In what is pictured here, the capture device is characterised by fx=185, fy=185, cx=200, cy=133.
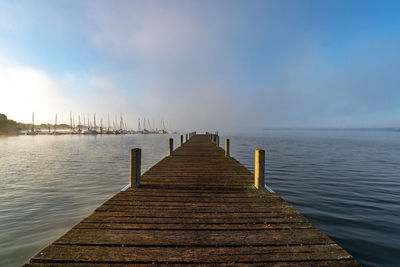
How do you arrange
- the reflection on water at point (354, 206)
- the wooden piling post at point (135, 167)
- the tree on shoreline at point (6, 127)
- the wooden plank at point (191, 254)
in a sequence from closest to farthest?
1. the wooden plank at point (191, 254)
2. the reflection on water at point (354, 206)
3. the wooden piling post at point (135, 167)
4. the tree on shoreline at point (6, 127)

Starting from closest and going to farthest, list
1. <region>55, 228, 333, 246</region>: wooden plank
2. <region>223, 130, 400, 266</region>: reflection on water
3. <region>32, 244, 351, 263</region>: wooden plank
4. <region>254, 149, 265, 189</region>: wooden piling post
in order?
<region>32, 244, 351, 263</region>: wooden plank, <region>55, 228, 333, 246</region>: wooden plank, <region>223, 130, 400, 266</region>: reflection on water, <region>254, 149, 265, 189</region>: wooden piling post

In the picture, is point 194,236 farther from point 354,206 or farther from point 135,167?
point 354,206

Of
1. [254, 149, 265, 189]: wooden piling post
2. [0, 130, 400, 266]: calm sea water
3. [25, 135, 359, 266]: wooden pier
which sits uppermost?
[254, 149, 265, 189]: wooden piling post

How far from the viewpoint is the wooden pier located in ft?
8.76

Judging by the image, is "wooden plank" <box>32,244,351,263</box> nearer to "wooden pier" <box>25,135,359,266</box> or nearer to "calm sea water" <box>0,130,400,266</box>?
"wooden pier" <box>25,135,359,266</box>

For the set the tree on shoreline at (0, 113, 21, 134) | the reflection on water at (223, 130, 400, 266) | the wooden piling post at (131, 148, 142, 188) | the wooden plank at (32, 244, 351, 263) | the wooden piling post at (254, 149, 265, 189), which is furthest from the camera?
the tree on shoreline at (0, 113, 21, 134)

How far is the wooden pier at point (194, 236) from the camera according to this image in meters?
2.67

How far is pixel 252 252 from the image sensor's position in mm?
2805

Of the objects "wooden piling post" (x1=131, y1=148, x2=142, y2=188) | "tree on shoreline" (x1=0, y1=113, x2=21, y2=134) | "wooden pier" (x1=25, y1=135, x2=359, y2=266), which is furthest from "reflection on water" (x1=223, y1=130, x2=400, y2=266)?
"tree on shoreline" (x1=0, y1=113, x2=21, y2=134)

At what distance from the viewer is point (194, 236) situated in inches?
128

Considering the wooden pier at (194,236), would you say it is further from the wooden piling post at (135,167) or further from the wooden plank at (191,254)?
the wooden piling post at (135,167)

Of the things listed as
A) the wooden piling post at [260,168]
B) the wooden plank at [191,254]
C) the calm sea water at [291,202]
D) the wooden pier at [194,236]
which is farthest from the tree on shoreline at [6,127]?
the wooden piling post at [260,168]

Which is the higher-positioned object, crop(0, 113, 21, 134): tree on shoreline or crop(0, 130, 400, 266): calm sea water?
crop(0, 113, 21, 134): tree on shoreline

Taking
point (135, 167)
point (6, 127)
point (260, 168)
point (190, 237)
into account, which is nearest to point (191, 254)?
point (190, 237)
